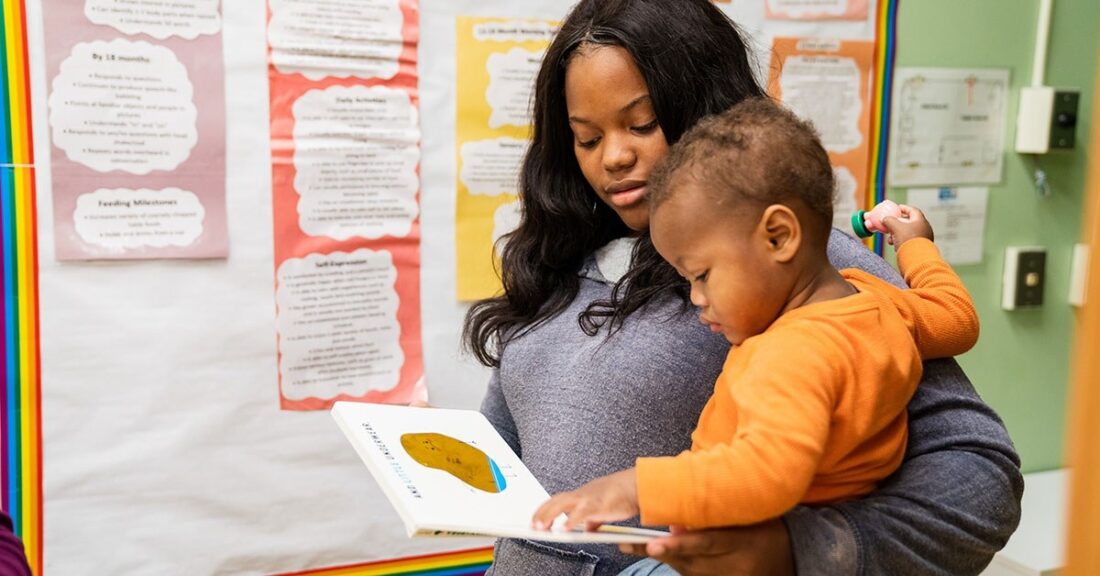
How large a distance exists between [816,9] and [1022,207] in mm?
648

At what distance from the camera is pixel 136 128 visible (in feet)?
4.60

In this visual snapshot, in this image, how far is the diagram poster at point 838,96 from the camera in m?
1.87

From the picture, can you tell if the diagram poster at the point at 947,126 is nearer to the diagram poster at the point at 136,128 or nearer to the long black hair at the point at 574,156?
the long black hair at the point at 574,156

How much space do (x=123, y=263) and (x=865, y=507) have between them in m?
1.11

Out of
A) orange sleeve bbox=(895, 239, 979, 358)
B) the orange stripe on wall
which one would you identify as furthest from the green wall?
the orange stripe on wall

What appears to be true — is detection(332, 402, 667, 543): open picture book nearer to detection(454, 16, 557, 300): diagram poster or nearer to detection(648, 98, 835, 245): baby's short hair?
detection(648, 98, 835, 245): baby's short hair

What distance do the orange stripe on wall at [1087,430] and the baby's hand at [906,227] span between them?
65cm

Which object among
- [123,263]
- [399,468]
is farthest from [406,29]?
[399,468]

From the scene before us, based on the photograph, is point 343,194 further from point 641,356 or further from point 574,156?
point 641,356

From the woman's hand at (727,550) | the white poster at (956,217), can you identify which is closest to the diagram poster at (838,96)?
the white poster at (956,217)

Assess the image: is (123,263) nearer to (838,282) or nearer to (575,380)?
(575,380)

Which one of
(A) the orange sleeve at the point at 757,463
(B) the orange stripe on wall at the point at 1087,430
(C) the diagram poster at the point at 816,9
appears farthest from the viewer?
(C) the diagram poster at the point at 816,9

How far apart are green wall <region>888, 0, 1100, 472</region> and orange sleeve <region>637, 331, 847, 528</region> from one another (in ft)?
4.55

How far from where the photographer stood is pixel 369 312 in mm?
1599
